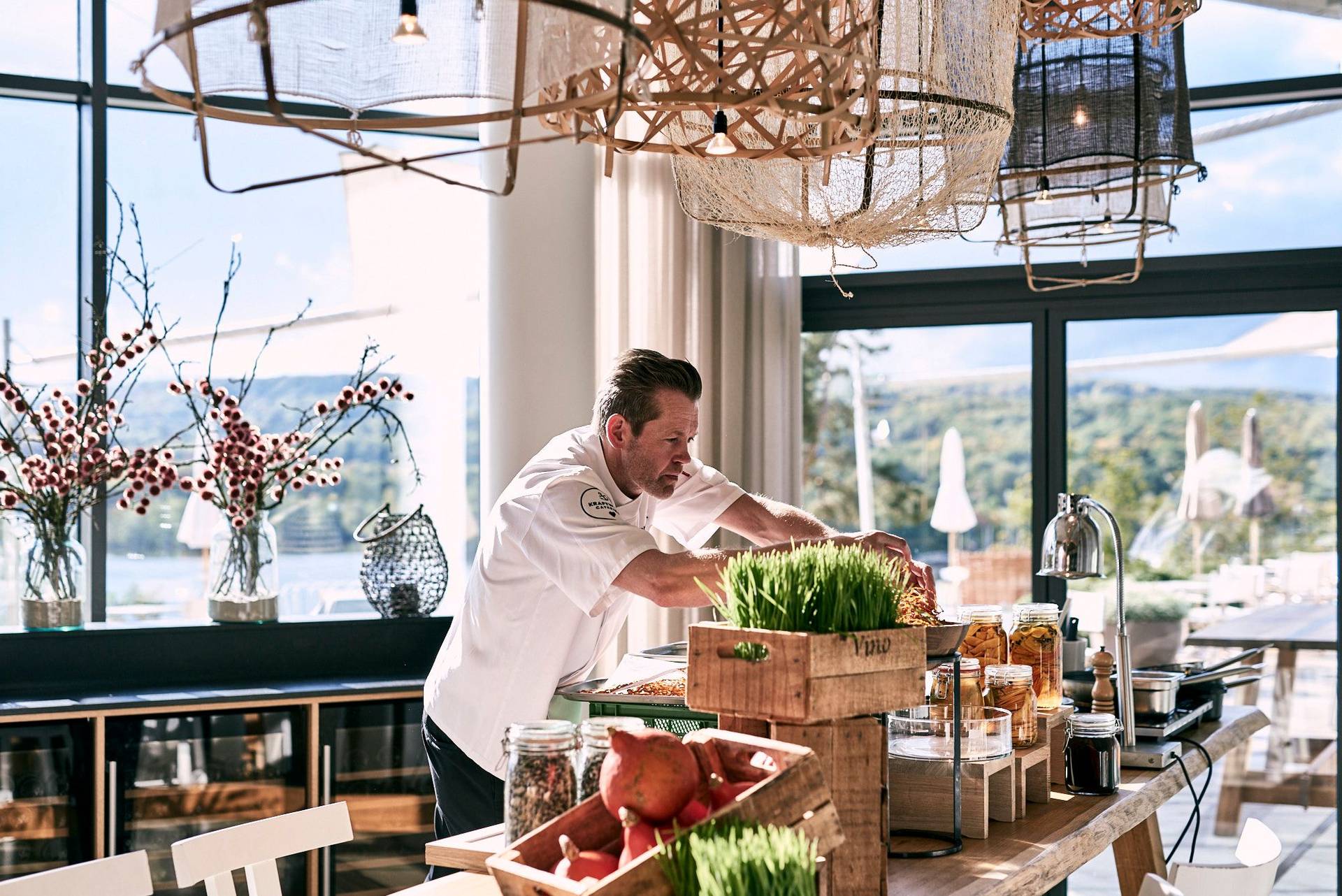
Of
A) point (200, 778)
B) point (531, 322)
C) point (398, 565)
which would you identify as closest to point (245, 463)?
point (398, 565)

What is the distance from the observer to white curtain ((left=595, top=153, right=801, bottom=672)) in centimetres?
448

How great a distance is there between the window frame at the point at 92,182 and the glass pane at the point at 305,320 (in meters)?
0.05

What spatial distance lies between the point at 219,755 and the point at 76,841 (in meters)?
0.39

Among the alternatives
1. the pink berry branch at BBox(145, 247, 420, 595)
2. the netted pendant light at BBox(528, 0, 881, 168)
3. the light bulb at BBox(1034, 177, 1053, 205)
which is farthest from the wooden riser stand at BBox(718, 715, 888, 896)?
the pink berry branch at BBox(145, 247, 420, 595)

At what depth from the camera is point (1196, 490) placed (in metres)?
4.41

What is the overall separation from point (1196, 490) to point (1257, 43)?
4.75 feet

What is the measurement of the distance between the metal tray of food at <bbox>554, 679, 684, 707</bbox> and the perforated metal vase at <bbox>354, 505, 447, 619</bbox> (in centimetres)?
188

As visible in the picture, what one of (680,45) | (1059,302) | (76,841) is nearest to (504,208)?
(1059,302)

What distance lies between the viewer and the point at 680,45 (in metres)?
1.36

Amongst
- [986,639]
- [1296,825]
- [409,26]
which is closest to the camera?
[409,26]

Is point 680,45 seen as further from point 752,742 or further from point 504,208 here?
point 504,208

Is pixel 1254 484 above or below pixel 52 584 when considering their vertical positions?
above

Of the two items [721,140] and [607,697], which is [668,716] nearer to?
[607,697]

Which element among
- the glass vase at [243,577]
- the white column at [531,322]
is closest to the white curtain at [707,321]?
the white column at [531,322]
